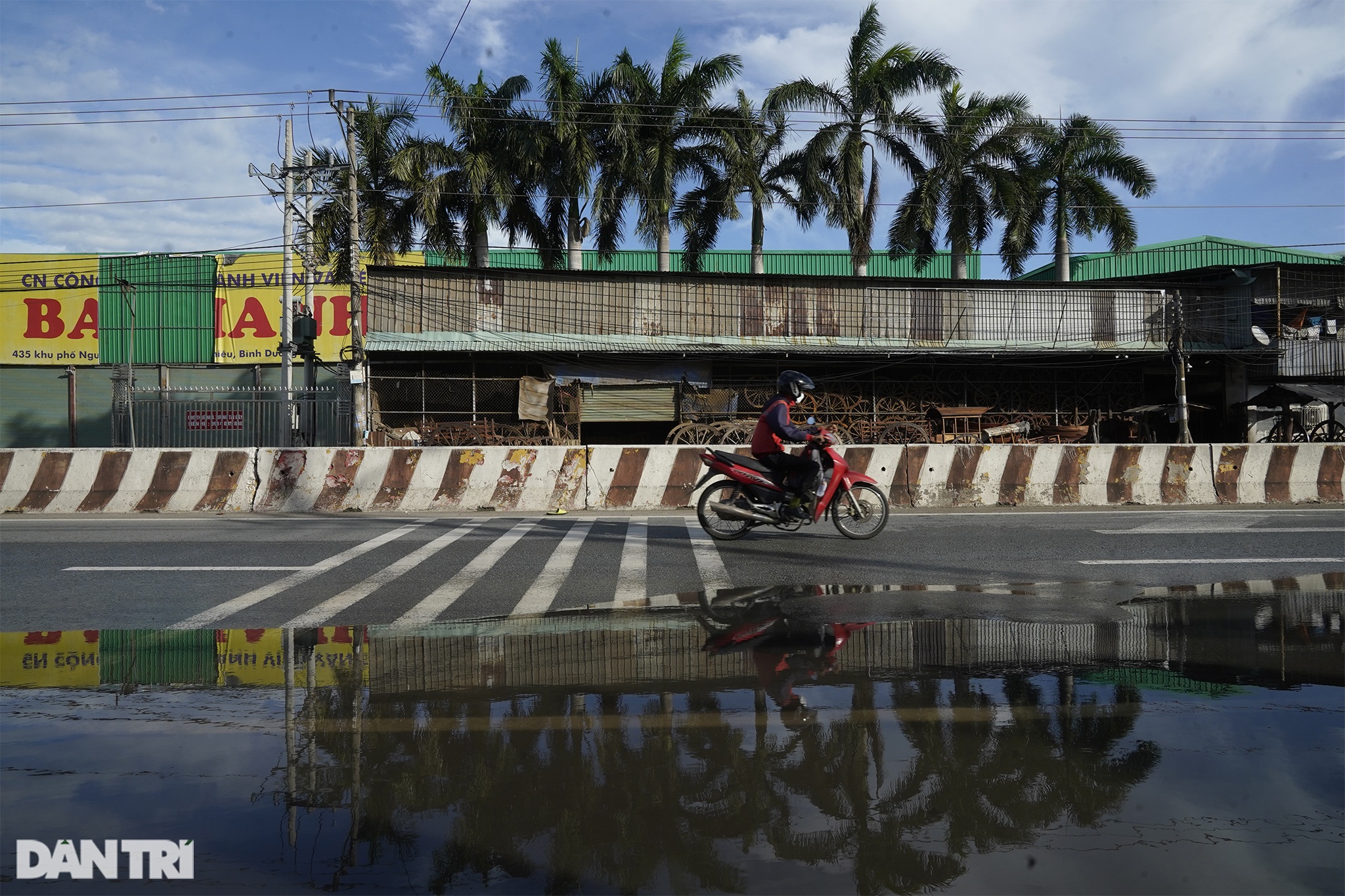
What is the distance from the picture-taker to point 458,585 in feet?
25.3

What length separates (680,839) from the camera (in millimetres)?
3016

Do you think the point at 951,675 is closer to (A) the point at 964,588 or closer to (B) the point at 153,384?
(A) the point at 964,588

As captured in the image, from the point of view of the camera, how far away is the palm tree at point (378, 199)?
29.9 metres

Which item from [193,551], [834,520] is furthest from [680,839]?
[193,551]

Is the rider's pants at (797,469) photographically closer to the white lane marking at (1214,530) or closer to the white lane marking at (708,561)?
the white lane marking at (708,561)

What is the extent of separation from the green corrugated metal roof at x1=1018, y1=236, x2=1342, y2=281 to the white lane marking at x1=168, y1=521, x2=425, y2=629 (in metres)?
33.5

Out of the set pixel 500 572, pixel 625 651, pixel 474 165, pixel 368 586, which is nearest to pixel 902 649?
pixel 625 651

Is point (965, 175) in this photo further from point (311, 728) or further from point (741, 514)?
point (311, 728)

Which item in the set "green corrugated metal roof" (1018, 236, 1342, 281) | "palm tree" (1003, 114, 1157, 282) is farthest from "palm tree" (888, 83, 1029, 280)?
"green corrugated metal roof" (1018, 236, 1342, 281)

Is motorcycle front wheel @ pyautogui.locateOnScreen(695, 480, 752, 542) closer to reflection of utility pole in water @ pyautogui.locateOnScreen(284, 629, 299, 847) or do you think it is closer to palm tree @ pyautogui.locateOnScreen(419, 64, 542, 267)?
reflection of utility pole in water @ pyautogui.locateOnScreen(284, 629, 299, 847)

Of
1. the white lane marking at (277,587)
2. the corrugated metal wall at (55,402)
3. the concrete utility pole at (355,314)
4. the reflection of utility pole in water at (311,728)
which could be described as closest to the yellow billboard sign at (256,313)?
the corrugated metal wall at (55,402)

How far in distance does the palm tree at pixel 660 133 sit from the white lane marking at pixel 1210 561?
25021 mm

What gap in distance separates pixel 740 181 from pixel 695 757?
29959mm
